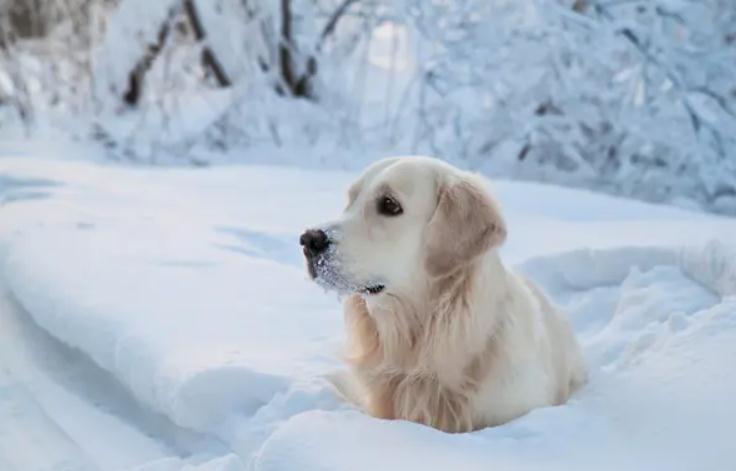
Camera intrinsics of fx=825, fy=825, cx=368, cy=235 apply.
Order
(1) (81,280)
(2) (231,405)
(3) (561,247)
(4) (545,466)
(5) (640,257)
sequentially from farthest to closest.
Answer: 1. (3) (561,247)
2. (5) (640,257)
3. (1) (81,280)
4. (2) (231,405)
5. (4) (545,466)

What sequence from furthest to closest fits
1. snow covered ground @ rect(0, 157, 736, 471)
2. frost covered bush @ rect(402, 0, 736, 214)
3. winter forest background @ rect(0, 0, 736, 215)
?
winter forest background @ rect(0, 0, 736, 215)
frost covered bush @ rect(402, 0, 736, 214)
snow covered ground @ rect(0, 157, 736, 471)

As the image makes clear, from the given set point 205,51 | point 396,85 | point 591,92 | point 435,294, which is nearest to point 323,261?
point 435,294

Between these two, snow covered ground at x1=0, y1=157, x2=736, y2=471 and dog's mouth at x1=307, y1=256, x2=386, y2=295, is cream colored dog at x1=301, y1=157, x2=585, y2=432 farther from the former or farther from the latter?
snow covered ground at x1=0, y1=157, x2=736, y2=471

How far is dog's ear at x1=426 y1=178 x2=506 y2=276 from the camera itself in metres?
2.36

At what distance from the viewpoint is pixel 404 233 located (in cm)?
243

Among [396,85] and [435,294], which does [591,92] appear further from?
[435,294]

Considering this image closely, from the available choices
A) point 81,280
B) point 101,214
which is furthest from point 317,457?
point 101,214

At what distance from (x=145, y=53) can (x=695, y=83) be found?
5.69 meters

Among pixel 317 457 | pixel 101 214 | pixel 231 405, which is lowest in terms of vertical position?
pixel 101 214

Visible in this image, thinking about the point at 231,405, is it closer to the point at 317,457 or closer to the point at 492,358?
the point at 317,457

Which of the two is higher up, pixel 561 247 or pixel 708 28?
pixel 708 28

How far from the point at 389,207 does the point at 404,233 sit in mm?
89

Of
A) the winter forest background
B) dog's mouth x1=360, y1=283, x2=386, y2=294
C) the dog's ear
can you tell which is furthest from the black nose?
the winter forest background

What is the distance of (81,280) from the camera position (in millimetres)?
3424
